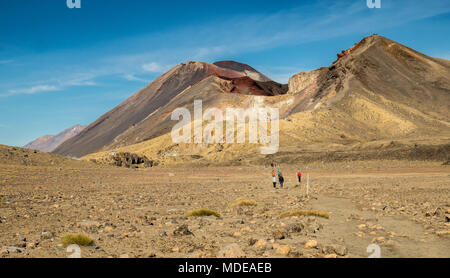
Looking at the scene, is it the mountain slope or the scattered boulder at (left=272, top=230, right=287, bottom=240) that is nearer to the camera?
the scattered boulder at (left=272, top=230, right=287, bottom=240)

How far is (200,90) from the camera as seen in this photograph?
157750mm

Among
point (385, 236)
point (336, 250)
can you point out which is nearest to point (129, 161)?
point (385, 236)

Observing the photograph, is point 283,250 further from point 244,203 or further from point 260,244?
point 244,203

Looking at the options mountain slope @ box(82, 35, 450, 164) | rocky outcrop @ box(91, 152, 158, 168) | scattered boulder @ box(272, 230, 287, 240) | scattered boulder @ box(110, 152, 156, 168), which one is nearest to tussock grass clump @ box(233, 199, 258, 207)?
scattered boulder @ box(272, 230, 287, 240)

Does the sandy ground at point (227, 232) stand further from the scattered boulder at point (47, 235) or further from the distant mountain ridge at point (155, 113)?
the distant mountain ridge at point (155, 113)

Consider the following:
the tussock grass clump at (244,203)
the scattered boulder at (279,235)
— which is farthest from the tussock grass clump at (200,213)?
the scattered boulder at (279,235)

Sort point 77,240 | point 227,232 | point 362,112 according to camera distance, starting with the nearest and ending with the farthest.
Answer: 1. point 77,240
2. point 227,232
3. point 362,112

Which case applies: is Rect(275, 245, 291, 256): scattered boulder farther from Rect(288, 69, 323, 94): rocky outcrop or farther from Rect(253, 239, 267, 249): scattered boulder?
Rect(288, 69, 323, 94): rocky outcrop

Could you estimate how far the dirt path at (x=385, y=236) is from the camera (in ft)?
23.6

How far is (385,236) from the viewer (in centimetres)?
861

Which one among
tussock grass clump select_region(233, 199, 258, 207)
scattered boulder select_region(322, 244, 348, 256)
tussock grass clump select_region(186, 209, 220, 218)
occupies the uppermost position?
scattered boulder select_region(322, 244, 348, 256)

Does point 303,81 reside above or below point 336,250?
above

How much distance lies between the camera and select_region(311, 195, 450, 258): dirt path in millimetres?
7199

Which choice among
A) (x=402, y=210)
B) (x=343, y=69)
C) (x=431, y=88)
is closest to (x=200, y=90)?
(x=343, y=69)
